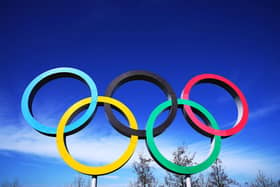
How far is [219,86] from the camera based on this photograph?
353 inches

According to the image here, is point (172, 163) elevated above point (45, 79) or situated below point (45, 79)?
below

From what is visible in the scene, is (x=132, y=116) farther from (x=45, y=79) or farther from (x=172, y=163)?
(x=45, y=79)

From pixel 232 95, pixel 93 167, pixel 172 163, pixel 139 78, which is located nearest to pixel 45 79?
pixel 139 78

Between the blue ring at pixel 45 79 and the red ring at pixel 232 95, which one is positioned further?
the red ring at pixel 232 95

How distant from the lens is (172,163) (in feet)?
23.4

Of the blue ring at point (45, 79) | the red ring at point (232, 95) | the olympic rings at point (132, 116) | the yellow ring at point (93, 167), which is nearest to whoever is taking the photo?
the yellow ring at point (93, 167)

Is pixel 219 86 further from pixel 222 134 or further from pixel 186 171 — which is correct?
pixel 186 171

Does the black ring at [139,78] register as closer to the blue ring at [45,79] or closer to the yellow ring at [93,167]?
the yellow ring at [93,167]

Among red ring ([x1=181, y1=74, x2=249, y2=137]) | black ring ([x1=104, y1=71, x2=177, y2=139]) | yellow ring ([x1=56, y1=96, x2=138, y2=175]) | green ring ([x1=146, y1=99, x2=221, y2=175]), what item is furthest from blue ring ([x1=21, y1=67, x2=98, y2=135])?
red ring ([x1=181, y1=74, x2=249, y2=137])

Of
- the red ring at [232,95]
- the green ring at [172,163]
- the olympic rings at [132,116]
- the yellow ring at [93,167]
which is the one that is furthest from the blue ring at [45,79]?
the red ring at [232,95]

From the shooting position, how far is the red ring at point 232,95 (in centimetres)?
778

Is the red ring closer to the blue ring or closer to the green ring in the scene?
the green ring

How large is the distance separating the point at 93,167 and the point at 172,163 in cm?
256

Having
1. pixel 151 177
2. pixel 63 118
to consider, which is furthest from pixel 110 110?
pixel 151 177
